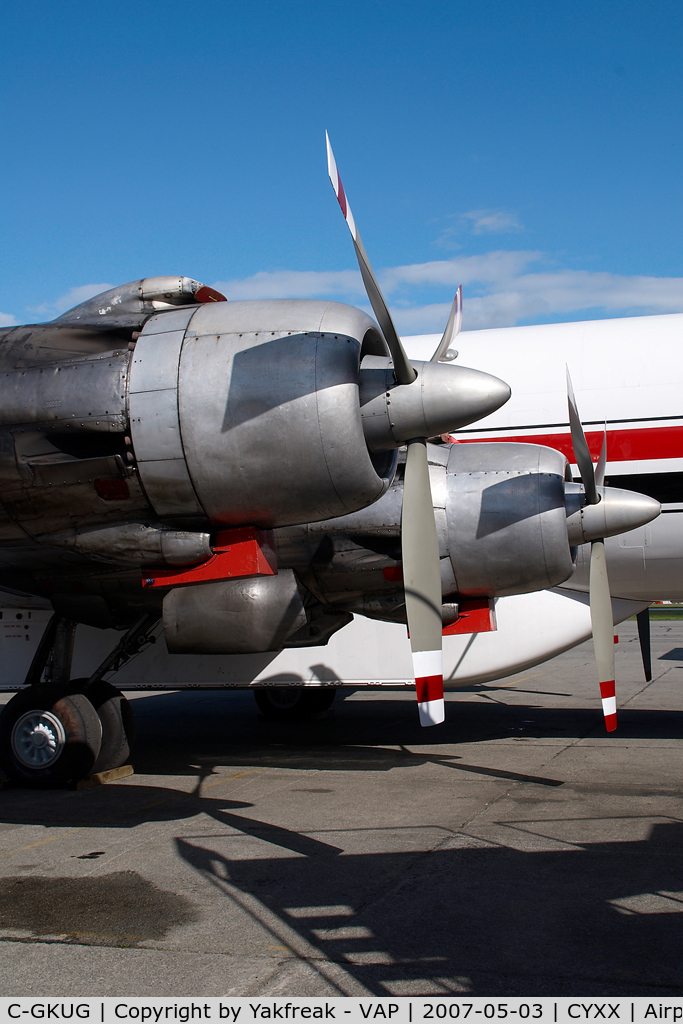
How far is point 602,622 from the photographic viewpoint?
960cm

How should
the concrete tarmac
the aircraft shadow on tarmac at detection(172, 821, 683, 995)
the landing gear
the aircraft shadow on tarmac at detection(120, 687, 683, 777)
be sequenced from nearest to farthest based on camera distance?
the aircraft shadow on tarmac at detection(172, 821, 683, 995)
the concrete tarmac
the landing gear
the aircraft shadow on tarmac at detection(120, 687, 683, 777)

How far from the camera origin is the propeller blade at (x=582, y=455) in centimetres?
927

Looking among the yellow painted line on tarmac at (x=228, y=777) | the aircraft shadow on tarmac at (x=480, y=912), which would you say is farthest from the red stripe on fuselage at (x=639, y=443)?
the aircraft shadow on tarmac at (x=480, y=912)

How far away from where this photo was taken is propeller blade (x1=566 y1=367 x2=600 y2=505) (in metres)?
9.27

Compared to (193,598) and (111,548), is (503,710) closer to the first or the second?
(193,598)

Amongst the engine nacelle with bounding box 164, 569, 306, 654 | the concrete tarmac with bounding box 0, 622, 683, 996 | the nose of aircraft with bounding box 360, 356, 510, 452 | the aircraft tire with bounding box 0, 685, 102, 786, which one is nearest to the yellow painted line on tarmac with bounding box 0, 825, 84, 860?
the concrete tarmac with bounding box 0, 622, 683, 996

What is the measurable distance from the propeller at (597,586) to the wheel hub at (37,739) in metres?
5.90

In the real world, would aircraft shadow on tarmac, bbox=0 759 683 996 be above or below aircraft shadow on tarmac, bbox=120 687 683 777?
above

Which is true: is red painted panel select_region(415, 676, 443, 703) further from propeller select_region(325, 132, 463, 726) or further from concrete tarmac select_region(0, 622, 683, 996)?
concrete tarmac select_region(0, 622, 683, 996)

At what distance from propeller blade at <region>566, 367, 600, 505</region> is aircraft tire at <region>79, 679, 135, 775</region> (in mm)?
5846

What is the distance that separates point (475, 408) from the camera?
6816mm

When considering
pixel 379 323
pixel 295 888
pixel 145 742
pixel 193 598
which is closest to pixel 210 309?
pixel 379 323

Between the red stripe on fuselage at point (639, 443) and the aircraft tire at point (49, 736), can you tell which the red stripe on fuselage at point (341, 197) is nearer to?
the red stripe on fuselage at point (639, 443)
